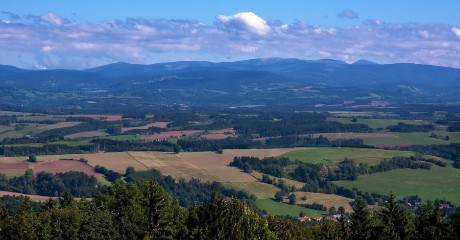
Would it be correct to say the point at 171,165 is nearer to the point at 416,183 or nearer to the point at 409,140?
the point at 416,183

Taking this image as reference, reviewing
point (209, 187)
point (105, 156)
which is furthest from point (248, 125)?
point (209, 187)

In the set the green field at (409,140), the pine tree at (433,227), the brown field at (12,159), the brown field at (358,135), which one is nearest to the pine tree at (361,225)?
the pine tree at (433,227)

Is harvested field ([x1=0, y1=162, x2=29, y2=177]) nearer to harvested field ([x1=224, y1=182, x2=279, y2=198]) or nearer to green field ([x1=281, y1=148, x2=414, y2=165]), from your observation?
harvested field ([x1=224, y1=182, x2=279, y2=198])

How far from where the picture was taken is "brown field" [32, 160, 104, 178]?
103 meters

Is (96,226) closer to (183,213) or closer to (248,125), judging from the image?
(183,213)

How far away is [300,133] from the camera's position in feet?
583

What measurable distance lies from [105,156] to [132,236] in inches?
2813

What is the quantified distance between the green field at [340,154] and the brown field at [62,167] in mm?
36047

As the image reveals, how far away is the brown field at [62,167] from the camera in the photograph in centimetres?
10254

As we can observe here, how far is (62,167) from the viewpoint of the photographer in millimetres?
105438

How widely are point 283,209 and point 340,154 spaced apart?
4053 cm

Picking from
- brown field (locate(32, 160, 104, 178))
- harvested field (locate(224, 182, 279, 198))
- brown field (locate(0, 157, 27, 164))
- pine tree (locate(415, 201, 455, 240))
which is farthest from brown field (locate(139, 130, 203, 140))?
pine tree (locate(415, 201, 455, 240))

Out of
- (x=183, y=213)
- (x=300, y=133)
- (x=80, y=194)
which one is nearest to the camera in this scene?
(x=183, y=213)

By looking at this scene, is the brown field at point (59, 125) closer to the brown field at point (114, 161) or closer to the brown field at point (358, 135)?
the brown field at point (358, 135)
